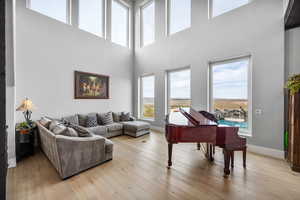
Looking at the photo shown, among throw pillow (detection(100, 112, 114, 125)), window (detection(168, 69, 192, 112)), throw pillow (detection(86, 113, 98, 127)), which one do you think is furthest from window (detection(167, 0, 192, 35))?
throw pillow (detection(86, 113, 98, 127))

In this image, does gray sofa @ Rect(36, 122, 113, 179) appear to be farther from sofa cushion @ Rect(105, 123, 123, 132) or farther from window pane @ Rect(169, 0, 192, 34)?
window pane @ Rect(169, 0, 192, 34)

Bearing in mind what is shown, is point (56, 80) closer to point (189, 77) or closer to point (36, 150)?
point (36, 150)

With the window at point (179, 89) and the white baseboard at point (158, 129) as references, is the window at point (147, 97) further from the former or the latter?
the window at point (179, 89)

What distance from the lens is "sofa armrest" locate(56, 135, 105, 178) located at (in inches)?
82.0

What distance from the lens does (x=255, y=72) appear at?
329cm

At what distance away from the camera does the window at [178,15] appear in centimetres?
470

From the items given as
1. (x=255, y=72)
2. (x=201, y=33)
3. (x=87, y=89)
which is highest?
(x=201, y=33)

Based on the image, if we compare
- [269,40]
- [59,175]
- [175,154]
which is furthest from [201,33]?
[59,175]

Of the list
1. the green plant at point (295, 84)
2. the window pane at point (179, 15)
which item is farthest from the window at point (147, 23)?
the green plant at point (295, 84)

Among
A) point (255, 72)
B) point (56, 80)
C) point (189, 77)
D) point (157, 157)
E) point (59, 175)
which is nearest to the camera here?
point (59, 175)

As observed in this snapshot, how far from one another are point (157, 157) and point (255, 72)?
3.20 metres

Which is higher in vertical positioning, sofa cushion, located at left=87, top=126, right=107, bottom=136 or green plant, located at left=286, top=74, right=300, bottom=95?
green plant, located at left=286, top=74, right=300, bottom=95

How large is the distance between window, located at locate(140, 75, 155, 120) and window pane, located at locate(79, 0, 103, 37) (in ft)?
8.79

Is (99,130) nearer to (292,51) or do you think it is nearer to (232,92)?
(232,92)
